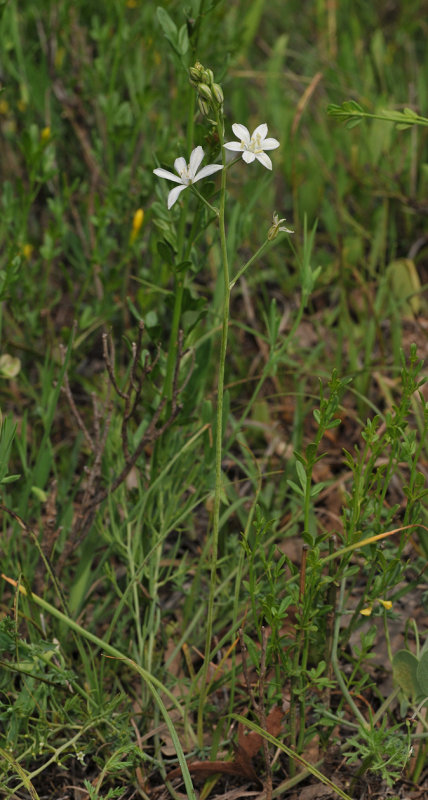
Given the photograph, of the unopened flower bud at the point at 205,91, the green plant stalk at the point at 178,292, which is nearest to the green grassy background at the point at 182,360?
the green plant stalk at the point at 178,292

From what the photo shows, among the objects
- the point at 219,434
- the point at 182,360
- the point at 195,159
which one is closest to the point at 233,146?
the point at 195,159

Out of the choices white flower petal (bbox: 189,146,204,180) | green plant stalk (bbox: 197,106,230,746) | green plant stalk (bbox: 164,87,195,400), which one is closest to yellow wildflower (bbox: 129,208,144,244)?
green plant stalk (bbox: 164,87,195,400)

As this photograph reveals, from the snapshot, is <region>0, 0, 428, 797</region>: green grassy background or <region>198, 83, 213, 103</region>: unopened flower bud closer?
<region>198, 83, 213, 103</region>: unopened flower bud

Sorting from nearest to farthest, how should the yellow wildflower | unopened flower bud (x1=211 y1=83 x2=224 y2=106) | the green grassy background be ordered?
unopened flower bud (x1=211 y1=83 x2=224 y2=106)
the green grassy background
the yellow wildflower

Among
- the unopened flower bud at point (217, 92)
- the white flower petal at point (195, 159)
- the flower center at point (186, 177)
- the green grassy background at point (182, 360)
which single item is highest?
the unopened flower bud at point (217, 92)

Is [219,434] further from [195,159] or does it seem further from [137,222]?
→ [137,222]

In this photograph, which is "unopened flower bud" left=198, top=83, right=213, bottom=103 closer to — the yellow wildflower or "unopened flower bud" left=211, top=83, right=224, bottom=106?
"unopened flower bud" left=211, top=83, right=224, bottom=106

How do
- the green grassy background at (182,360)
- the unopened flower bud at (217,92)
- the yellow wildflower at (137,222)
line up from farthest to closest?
the yellow wildflower at (137,222)
the green grassy background at (182,360)
the unopened flower bud at (217,92)

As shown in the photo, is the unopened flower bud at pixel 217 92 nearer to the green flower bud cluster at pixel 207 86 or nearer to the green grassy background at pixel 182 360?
the green flower bud cluster at pixel 207 86

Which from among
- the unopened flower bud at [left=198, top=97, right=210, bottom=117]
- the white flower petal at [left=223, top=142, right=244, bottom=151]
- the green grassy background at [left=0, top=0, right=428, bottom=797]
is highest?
the unopened flower bud at [left=198, top=97, right=210, bottom=117]

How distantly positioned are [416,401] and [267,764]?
90 cm

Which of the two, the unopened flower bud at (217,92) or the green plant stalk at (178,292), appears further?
the green plant stalk at (178,292)

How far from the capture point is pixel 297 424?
199 centimetres

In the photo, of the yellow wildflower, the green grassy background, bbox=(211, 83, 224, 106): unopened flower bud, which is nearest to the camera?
bbox=(211, 83, 224, 106): unopened flower bud
